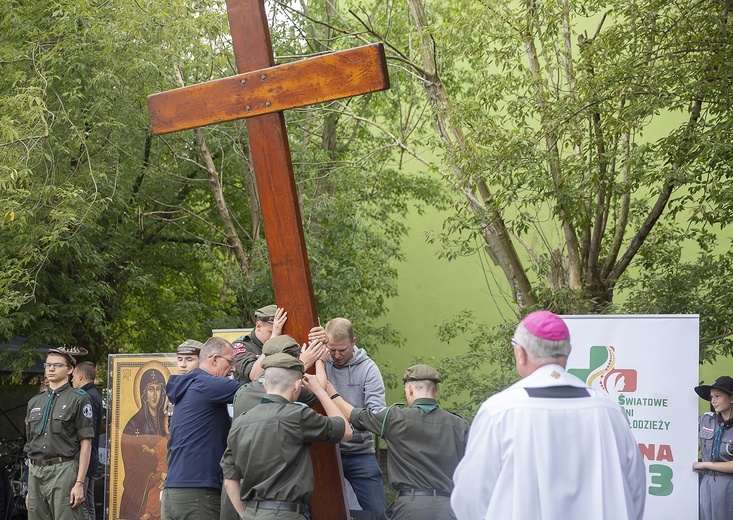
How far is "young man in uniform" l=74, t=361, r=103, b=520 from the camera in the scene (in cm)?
804

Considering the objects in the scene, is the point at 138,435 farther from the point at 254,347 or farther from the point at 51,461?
the point at 254,347

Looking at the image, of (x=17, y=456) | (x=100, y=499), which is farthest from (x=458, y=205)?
(x=17, y=456)

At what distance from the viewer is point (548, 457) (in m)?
3.25

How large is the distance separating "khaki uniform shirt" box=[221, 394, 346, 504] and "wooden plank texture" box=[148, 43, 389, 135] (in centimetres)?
158

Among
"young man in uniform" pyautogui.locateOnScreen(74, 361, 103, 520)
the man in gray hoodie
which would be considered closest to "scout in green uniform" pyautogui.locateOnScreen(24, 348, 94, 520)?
"young man in uniform" pyautogui.locateOnScreen(74, 361, 103, 520)

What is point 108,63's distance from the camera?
10.7 metres

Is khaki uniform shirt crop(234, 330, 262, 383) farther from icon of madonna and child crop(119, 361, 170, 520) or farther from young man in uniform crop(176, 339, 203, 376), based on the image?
icon of madonna and child crop(119, 361, 170, 520)

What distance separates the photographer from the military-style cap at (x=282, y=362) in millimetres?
4508

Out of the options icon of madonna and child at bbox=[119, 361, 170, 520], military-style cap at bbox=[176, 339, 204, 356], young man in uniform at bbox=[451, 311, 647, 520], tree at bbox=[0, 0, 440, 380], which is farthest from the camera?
tree at bbox=[0, 0, 440, 380]

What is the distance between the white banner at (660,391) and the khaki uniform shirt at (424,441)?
2.02 metres

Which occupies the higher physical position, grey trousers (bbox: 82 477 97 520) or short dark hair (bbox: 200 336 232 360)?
short dark hair (bbox: 200 336 232 360)

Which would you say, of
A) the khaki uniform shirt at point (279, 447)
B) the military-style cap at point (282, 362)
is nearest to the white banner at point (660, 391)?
the khaki uniform shirt at point (279, 447)

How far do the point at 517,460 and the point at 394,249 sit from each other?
34.5 ft

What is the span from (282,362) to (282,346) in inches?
6.0
